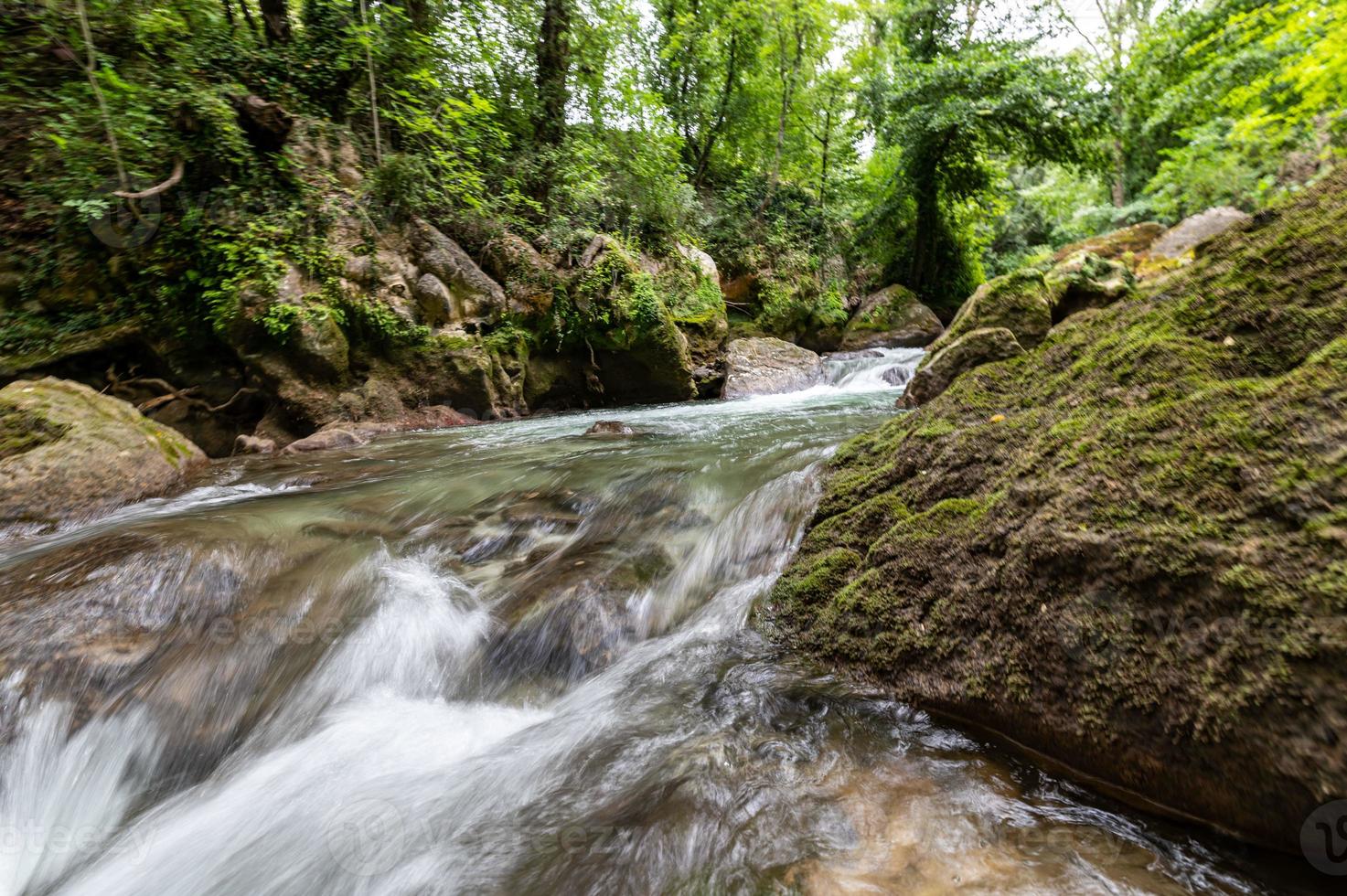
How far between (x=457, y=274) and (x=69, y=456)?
5267 millimetres

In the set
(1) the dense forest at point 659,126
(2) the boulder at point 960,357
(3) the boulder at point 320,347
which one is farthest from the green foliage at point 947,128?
(3) the boulder at point 320,347

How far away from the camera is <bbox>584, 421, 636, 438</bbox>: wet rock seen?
21.6 feet

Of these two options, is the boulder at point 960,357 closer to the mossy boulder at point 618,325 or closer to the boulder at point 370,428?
the mossy boulder at point 618,325

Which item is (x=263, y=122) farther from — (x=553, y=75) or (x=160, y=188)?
(x=553, y=75)

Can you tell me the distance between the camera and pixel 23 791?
1.99m

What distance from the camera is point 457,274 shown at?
8359 millimetres

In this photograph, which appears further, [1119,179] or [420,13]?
[1119,179]

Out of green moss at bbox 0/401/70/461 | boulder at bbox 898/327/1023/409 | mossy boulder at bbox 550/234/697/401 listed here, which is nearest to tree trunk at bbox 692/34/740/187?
mossy boulder at bbox 550/234/697/401

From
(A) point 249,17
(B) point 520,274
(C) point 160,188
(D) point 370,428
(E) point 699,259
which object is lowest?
(D) point 370,428

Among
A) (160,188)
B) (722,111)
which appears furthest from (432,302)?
(722,111)

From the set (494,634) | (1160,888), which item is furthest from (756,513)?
(1160,888)

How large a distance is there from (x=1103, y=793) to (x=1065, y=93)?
45.3 ft

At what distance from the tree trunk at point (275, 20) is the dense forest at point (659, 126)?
3 cm

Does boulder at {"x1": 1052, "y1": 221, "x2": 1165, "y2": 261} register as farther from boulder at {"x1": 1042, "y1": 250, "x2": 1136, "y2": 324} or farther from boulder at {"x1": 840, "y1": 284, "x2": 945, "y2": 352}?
boulder at {"x1": 1042, "y1": 250, "x2": 1136, "y2": 324}
